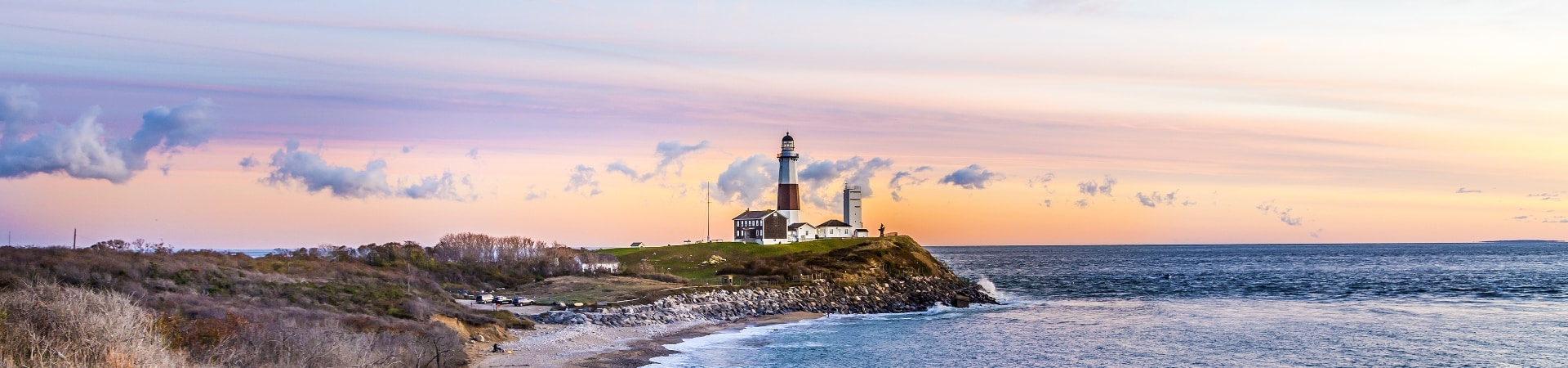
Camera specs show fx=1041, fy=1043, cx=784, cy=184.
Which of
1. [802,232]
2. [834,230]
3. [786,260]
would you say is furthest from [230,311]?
[834,230]

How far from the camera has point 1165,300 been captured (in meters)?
70.6

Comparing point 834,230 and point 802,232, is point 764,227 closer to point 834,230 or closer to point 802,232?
point 802,232

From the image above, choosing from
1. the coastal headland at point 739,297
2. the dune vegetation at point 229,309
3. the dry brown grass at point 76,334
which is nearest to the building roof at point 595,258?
the coastal headland at point 739,297

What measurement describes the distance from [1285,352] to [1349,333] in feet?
29.9

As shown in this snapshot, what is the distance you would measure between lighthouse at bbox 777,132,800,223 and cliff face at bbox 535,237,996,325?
12070mm

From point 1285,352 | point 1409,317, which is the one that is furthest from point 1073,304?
point 1285,352

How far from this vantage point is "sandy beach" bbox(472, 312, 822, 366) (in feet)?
107

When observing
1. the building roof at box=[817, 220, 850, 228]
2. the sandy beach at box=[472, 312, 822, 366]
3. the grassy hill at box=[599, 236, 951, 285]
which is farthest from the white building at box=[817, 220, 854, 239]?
the sandy beach at box=[472, 312, 822, 366]

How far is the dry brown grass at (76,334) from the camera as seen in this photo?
18156 mm

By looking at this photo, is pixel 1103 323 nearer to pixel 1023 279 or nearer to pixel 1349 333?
pixel 1349 333

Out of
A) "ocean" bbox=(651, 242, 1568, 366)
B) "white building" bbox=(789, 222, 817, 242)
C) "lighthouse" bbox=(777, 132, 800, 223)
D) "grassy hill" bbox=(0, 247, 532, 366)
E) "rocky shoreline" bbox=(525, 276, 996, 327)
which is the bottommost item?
"ocean" bbox=(651, 242, 1568, 366)

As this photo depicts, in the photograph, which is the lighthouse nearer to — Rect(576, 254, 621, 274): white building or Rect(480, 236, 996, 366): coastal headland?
→ Rect(480, 236, 996, 366): coastal headland

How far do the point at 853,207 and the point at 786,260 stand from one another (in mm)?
33768

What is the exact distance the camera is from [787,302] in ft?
192
